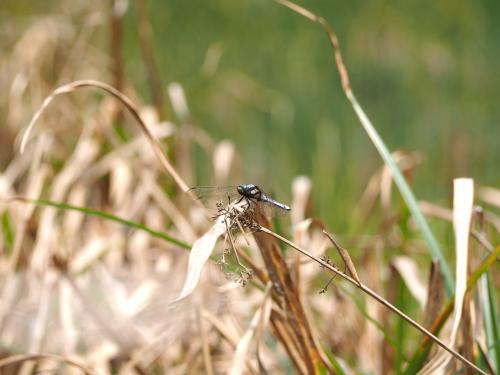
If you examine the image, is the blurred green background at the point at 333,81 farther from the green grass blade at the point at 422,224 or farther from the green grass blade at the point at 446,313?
the green grass blade at the point at 446,313

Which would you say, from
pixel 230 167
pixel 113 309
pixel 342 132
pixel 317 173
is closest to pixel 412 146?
pixel 342 132

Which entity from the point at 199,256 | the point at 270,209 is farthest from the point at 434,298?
the point at 199,256

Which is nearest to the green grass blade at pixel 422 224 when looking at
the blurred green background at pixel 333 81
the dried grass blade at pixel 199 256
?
the dried grass blade at pixel 199 256

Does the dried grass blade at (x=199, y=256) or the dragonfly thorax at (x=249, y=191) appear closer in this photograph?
the dried grass blade at (x=199, y=256)

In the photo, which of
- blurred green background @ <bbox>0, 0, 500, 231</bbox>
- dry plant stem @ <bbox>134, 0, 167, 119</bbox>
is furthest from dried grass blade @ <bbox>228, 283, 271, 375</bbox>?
blurred green background @ <bbox>0, 0, 500, 231</bbox>

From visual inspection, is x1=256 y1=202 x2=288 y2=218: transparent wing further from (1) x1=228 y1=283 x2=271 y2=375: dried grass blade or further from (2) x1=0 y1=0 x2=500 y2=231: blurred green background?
(2) x1=0 y1=0 x2=500 y2=231: blurred green background

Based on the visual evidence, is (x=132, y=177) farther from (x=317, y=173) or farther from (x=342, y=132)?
(x=342, y=132)
